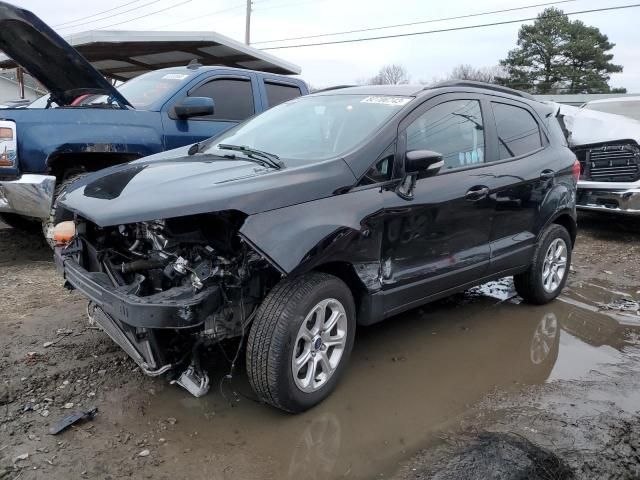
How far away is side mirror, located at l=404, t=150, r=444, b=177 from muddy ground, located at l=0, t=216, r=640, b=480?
53.3 inches

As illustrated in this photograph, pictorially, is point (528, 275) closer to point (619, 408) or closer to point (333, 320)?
point (619, 408)

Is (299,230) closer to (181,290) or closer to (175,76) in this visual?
(181,290)

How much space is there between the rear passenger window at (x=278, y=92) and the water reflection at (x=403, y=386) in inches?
132

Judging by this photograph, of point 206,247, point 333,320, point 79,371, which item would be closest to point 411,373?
point 333,320

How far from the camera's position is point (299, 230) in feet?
9.30

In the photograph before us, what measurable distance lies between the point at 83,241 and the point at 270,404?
1531 mm

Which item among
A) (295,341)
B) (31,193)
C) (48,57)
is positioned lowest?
(295,341)

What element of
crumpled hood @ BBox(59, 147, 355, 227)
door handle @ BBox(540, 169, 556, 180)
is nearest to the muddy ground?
crumpled hood @ BBox(59, 147, 355, 227)

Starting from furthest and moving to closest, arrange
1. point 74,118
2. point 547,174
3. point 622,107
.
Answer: point 622,107, point 74,118, point 547,174

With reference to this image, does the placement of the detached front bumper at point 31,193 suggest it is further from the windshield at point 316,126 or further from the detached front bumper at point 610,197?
the detached front bumper at point 610,197

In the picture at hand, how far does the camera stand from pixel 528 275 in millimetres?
4777

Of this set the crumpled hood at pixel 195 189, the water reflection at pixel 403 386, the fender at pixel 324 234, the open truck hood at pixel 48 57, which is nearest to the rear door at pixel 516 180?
the water reflection at pixel 403 386

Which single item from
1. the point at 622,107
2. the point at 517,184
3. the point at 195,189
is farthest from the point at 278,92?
the point at 622,107

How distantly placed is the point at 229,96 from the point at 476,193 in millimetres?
3512
